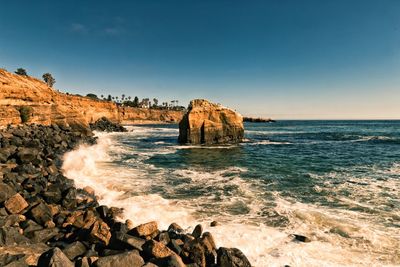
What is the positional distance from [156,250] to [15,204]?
5.90 meters

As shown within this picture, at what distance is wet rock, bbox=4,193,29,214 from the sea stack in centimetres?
3169

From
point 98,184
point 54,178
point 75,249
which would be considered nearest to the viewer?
point 75,249

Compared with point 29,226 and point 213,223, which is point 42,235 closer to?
point 29,226

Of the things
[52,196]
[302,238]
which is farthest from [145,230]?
[52,196]

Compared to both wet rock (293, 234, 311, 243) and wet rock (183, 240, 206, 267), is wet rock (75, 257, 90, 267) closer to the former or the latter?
wet rock (183, 240, 206, 267)

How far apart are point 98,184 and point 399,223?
14924 mm

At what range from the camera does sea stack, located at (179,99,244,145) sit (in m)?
41.2

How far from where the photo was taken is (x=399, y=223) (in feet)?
35.4

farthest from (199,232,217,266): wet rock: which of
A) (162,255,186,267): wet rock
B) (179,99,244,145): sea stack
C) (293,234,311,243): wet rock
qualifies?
(179,99,244,145): sea stack

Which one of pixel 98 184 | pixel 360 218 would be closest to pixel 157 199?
pixel 98 184

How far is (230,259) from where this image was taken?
6992mm

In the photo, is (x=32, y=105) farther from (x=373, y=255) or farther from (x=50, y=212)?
(x=373, y=255)

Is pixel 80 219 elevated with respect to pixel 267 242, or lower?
elevated

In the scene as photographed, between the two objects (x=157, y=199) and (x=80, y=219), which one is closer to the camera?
(x=80, y=219)
